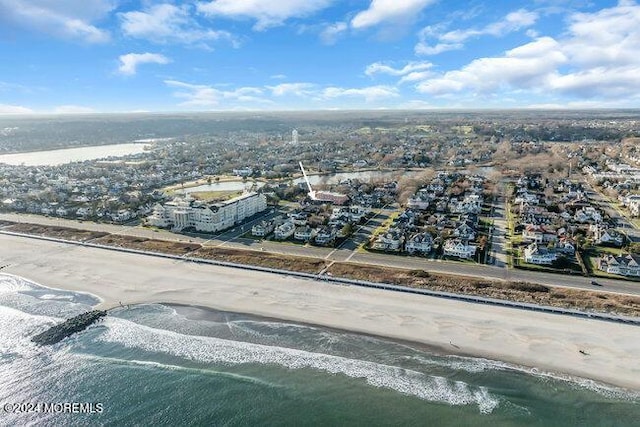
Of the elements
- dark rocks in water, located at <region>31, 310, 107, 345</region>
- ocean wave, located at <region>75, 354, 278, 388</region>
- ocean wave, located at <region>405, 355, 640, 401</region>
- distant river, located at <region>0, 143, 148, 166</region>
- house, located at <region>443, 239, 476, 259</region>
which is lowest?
ocean wave, located at <region>405, 355, 640, 401</region>

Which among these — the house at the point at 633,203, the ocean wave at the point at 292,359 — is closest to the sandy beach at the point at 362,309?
the ocean wave at the point at 292,359

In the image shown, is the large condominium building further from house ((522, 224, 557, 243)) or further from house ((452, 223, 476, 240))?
house ((522, 224, 557, 243))

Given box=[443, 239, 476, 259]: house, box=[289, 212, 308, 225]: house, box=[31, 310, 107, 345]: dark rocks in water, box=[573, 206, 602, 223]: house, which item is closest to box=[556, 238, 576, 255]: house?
box=[443, 239, 476, 259]: house

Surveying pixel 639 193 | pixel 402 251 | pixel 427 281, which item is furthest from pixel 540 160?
pixel 427 281

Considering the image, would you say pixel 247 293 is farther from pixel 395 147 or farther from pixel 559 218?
pixel 395 147

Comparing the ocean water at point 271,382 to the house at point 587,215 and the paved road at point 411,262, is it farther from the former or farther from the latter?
the house at point 587,215

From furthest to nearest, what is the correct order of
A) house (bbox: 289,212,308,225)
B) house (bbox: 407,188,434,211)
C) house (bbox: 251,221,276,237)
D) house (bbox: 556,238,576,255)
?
house (bbox: 407,188,434,211) → house (bbox: 289,212,308,225) → house (bbox: 251,221,276,237) → house (bbox: 556,238,576,255)
